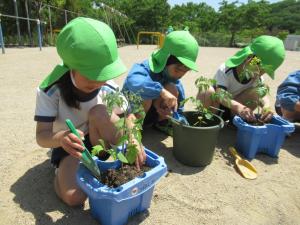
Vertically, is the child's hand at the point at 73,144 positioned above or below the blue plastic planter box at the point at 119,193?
above

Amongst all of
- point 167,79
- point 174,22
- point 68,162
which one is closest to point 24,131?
point 68,162

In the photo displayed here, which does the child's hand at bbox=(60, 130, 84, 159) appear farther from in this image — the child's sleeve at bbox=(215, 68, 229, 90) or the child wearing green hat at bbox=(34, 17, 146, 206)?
the child's sleeve at bbox=(215, 68, 229, 90)

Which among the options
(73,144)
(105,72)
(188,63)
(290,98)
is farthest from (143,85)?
(290,98)

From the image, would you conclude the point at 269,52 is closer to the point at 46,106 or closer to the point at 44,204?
the point at 46,106

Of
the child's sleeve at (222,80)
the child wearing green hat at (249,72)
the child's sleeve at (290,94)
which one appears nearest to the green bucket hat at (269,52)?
the child wearing green hat at (249,72)

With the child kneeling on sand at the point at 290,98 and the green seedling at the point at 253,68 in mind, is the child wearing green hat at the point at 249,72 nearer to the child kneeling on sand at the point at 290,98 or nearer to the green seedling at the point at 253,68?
the green seedling at the point at 253,68

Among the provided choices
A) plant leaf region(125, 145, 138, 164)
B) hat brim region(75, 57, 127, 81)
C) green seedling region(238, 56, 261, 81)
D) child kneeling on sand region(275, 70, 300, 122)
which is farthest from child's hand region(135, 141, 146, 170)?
child kneeling on sand region(275, 70, 300, 122)

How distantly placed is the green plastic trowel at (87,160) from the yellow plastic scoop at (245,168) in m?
1.00

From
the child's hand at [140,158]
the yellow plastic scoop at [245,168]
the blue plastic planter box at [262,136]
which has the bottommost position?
the yellow plastic scoop at [245,168]

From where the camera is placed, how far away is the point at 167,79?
2.17 m

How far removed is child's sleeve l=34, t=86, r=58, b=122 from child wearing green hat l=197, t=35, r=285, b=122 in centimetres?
112

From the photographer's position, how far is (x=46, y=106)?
1.43 meters

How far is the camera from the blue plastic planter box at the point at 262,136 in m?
1.99

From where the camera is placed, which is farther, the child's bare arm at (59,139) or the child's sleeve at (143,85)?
the child's sleeve at (143,85)
